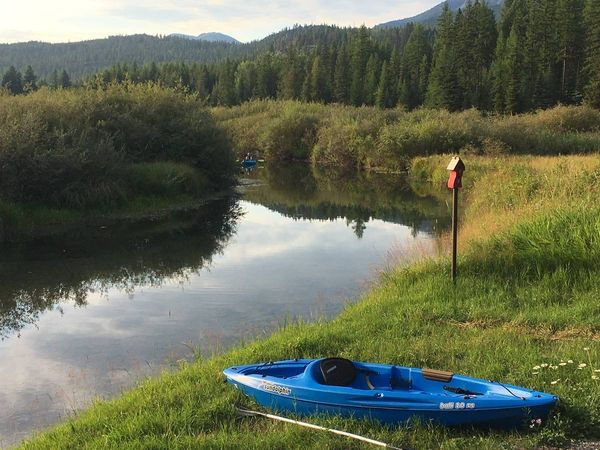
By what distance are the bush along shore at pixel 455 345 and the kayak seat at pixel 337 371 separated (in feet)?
1.71

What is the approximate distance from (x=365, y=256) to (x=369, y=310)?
7418mm

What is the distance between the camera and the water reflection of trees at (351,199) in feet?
76.0

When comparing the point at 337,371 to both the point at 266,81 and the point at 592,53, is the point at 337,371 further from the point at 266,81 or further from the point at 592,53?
the point at 266,81

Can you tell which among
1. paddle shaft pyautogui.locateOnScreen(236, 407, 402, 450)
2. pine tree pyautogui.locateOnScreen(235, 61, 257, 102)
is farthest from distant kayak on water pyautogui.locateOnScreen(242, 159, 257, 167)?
pine tree pyautogui.locateOnScreen(235, 61, 257, 102)

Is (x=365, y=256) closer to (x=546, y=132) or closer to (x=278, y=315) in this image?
(x=278, y=315)

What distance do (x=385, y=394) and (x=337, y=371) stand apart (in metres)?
0.67

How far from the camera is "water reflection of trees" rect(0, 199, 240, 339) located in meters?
12.3

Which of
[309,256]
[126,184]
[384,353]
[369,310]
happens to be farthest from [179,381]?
Answer: [126,184]

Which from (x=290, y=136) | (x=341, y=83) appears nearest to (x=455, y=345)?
(x=290, y=136)

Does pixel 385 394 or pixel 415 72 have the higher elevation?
pixel 415 72

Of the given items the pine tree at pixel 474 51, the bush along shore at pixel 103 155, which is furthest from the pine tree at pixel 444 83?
the bush along shore at pixel 103 155

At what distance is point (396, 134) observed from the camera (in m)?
40.4

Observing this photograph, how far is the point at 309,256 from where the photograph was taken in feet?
54.1

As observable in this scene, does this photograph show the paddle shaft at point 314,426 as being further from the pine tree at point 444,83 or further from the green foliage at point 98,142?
the pine tree at point 444,83
